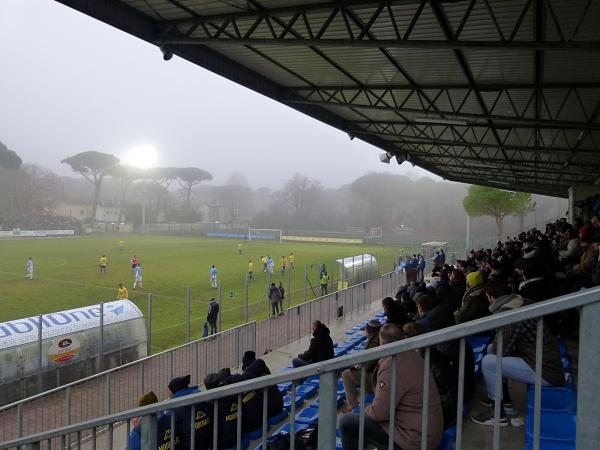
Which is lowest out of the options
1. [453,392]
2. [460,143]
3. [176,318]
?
[176,318]

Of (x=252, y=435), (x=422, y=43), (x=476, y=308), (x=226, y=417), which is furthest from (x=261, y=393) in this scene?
(x=422, y=43)

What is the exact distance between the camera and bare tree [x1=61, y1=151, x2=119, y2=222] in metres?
109

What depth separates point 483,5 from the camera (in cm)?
707

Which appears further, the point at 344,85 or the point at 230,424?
the point at 344,85

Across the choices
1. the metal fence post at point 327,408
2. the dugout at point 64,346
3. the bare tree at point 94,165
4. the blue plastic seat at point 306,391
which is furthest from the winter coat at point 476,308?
the bare tree at point 94,165

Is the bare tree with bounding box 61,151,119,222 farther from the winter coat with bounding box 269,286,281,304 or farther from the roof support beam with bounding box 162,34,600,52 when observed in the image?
the roof support beam with bounding box 162,34,600,52

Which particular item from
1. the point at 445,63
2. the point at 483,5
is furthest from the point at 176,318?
the point at 483,5

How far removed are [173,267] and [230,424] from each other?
31.6 meters

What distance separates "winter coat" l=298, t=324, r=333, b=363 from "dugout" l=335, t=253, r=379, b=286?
1524cm

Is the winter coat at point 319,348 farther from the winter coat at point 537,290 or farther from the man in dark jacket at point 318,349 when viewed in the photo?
the winter coat at point 537,290

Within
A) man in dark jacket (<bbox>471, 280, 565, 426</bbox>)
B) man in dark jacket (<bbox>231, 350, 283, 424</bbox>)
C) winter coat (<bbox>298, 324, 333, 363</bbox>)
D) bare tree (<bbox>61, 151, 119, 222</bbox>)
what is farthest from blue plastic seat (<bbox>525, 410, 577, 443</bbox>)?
bare tree (<bbox>61, 151, 119, 222</bbox>)

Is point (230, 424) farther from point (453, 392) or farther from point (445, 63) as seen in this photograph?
point (445, 63)

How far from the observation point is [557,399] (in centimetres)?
344

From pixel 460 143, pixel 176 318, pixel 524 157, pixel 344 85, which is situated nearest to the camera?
pixel 344 85
